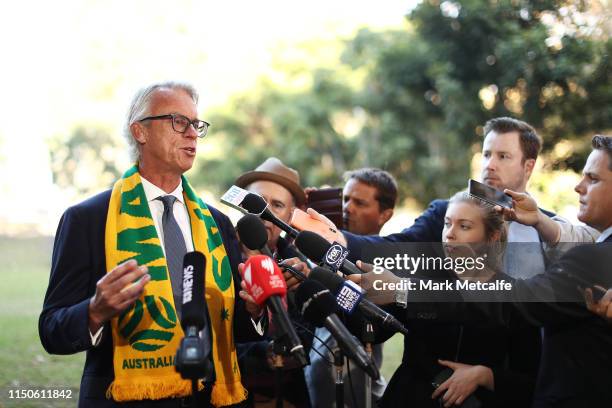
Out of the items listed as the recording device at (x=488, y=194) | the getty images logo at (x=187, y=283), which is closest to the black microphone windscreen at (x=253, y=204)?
the getty images logo at (x=187, y=283)

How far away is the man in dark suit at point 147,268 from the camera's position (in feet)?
8.44

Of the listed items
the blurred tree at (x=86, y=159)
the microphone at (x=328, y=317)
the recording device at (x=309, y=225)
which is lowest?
the microphone at (x=328, y=317)

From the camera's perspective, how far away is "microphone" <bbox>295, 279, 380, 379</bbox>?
2.12 m

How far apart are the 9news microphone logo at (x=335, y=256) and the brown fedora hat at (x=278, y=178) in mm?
1590

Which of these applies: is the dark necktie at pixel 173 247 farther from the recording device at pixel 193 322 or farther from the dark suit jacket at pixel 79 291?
the recording device at pixel 193 322

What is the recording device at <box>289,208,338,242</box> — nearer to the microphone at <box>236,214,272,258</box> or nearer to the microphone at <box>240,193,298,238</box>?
the microphone at <box>240,193,298,238</box>

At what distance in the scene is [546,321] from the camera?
3.04 meters

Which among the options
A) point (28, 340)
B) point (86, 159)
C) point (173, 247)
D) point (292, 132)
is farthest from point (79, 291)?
point (86, 159)

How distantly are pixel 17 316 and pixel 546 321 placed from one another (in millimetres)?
7794

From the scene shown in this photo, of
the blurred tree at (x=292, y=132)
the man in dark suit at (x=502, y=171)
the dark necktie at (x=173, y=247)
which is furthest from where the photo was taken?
the blurred tree at (x=292, y=132)

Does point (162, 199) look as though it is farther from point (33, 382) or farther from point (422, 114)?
point (422, 114)

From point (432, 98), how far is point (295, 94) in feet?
25.5

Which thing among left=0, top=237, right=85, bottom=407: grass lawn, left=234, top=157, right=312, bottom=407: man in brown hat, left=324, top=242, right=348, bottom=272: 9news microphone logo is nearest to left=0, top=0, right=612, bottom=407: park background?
left=0, top=237, right=85, bottom=407: grass lawn

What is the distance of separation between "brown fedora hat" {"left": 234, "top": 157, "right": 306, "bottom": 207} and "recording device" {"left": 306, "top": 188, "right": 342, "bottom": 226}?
26 cm
